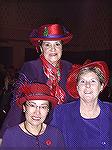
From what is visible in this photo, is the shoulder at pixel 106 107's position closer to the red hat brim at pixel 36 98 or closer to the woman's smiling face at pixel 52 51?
the red hat brim at pixel 36 98

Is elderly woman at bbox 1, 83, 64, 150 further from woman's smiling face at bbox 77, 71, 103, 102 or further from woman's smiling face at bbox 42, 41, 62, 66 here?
woman's smiling face at bbox 42, 41, 62, 66

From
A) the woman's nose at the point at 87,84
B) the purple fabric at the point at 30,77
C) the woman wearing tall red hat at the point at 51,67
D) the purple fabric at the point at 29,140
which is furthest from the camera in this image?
the woman wearing tall red hat at the point at 51,67

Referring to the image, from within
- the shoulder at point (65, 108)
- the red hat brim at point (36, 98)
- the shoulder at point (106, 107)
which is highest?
the red hat brim at point (36, 98)

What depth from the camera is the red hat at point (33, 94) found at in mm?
2168

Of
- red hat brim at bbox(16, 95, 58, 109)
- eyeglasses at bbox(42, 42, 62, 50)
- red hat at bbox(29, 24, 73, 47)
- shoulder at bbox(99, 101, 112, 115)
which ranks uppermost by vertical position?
red hat at bbox(29, 24, 73, 47)

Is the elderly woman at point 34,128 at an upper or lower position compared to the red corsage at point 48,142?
upper

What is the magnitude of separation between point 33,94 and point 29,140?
29 centimetres

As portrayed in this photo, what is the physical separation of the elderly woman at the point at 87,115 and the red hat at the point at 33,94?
A: 0.53ft

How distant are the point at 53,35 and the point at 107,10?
629 cm

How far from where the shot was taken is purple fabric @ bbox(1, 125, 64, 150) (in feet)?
6.79

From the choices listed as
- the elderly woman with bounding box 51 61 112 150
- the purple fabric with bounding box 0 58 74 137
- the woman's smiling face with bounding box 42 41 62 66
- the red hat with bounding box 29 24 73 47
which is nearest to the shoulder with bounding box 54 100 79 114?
the elderly woman with bounding box 51 61 112 150

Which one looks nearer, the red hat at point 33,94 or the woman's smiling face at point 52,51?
the red hat at point 33,94

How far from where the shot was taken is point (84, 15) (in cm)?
908

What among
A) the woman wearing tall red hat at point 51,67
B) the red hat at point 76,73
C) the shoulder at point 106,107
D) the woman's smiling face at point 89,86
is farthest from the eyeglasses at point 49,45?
the shoulder at point 106,107
